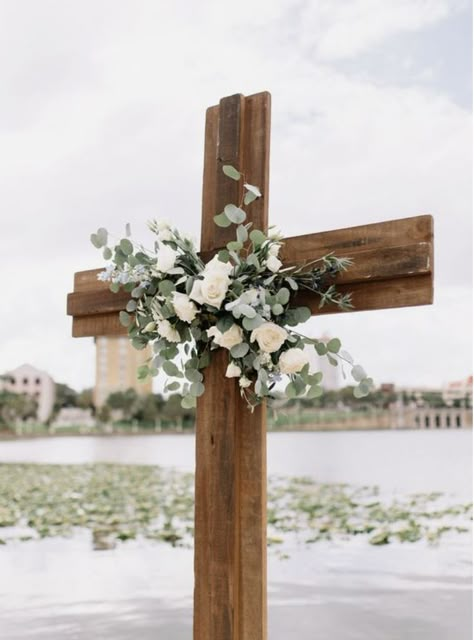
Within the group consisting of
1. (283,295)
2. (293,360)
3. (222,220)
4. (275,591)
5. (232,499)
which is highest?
(222,220)

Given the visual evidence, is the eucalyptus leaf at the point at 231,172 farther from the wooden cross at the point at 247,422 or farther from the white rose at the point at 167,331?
the white rose at the point at 167,331

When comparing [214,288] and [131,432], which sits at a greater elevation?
[214,288]

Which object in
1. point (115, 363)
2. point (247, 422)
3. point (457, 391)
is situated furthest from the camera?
point (457, 391)

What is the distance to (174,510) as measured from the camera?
15.6 feet

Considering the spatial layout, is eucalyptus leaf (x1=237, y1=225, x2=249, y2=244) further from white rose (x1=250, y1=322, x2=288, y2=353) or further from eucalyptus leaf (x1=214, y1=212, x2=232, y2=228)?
white rose (x1=250, y1=322, x2=288, y2=353)

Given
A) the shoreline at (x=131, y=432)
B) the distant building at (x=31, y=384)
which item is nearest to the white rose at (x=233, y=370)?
the shoreline at (x=131, y=432)

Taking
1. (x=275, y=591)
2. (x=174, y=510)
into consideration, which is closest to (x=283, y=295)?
(x=275, y=591)

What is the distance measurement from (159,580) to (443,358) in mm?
3494

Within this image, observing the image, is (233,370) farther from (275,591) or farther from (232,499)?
(275,591)

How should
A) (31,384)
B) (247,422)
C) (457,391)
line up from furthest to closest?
(457,391)
(31,384)
(247,422)

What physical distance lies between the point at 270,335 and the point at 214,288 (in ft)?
0.37

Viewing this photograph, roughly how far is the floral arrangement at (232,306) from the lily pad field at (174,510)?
260 centimetres

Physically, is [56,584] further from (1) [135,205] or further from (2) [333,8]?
(2) [333,8]

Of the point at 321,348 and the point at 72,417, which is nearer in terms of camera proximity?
the point at 321,348
